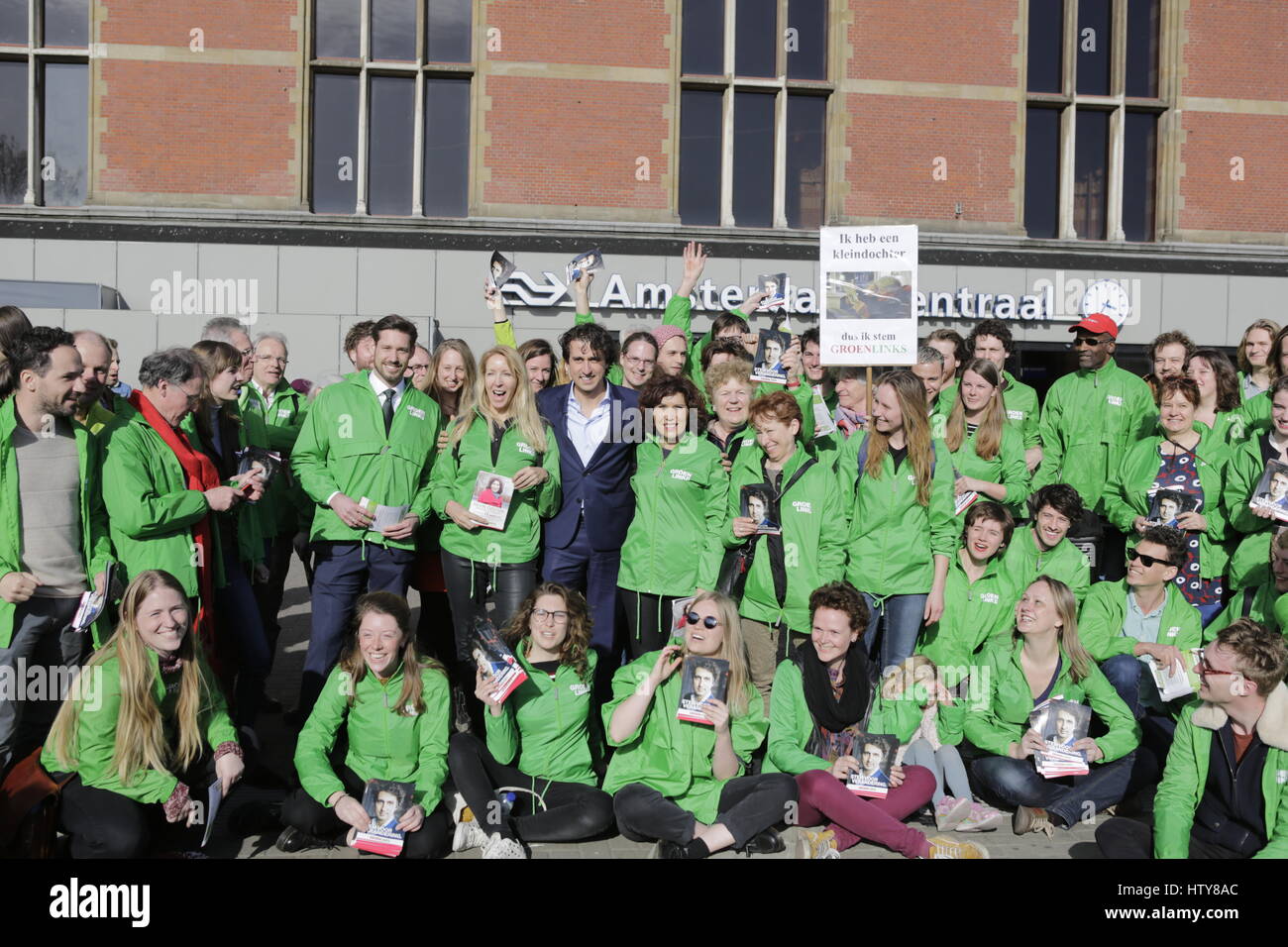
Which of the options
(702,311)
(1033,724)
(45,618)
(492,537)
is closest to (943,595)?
(1033,724)

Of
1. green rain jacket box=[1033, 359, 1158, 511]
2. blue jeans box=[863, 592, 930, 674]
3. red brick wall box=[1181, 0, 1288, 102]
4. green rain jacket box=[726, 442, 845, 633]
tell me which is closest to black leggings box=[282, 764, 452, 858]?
green rain jacket box=[726, 442, 845, 633]

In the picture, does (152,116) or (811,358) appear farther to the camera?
(152,116)

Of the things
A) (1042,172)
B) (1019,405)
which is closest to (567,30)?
(1042,172)

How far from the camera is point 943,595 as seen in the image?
6.16 m

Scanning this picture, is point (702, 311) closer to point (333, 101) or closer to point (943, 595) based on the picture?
point (333, 101)

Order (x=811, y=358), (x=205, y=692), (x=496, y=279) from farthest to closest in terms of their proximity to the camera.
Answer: (x=811, y=358), (x=496, y=279), (x=205, y=692)

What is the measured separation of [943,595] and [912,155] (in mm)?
9980

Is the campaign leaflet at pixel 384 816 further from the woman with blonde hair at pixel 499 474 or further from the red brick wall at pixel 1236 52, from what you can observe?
the red brick wall at pixel 1236 52

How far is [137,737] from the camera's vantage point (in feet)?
15.0

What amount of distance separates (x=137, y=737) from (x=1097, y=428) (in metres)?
6.30

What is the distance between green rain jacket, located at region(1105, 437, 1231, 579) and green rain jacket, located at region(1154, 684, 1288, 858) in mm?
2243

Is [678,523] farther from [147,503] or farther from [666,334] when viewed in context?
[147,503]

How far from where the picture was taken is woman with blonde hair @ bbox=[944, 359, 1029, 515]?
691 centimetres

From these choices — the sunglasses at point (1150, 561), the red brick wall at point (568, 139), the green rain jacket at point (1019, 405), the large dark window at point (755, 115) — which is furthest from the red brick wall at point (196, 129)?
the sunglasses at point (1150, 561)
